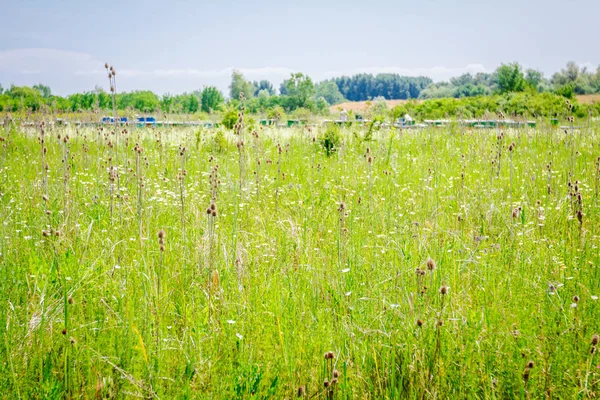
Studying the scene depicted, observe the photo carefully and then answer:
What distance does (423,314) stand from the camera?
229 cm

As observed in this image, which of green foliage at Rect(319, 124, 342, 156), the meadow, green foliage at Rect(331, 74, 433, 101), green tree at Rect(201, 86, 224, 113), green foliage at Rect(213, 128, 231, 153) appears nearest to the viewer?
the meadow

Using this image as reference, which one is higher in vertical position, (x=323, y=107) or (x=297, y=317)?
(x=323, y=107)

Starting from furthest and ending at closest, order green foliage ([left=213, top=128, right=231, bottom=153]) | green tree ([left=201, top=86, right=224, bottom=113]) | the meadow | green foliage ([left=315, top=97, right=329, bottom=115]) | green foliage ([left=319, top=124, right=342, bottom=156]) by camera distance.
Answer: green tree ([left=201, top=86, right=224, bottom=113]) → green foliage ([left=315, top=97, right=329, bottom=115]) → green foliage ([left=213, top=128, right=231, bottom=153]) → green foliage ([left=319, top=124, right=342, bottom=156]) → the meadow

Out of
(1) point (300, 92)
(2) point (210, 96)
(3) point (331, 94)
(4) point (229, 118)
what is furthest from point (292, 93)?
(3) point (331, 94)

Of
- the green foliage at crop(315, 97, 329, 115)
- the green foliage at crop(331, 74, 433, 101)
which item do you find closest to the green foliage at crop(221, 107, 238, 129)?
the green foliage at crop(315, 97, 329, 115)

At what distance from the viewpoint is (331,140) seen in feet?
28.6

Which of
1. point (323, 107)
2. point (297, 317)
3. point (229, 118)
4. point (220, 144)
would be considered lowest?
point (297, 317)

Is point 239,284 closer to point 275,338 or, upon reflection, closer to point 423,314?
point 275,338

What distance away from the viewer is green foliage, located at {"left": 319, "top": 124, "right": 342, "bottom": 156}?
8.63m

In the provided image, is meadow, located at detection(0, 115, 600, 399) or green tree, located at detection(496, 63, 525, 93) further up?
green tree, located at detection(496, 63, 525, 93)

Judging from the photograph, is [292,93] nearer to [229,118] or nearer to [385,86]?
[229,118]

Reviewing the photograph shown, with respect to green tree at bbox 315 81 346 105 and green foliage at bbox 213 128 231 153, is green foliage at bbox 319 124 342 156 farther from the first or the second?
green tree at bbox 315 81 346 105

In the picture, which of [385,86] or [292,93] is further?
[385,86]

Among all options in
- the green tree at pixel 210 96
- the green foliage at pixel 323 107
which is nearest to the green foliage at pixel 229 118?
the green foliage at pixel 323 107
